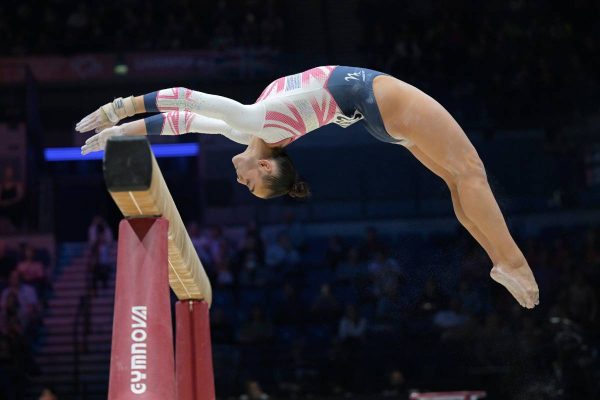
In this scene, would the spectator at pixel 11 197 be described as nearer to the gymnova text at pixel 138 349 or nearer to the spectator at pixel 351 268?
the spectator at pixel 351 268

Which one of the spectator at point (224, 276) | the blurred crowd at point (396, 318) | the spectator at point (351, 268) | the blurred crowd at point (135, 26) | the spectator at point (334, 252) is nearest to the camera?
the blurred crowd at point (396, 318)

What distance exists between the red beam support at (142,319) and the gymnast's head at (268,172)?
3.85ft

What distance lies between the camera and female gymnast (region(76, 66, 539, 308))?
4.46m

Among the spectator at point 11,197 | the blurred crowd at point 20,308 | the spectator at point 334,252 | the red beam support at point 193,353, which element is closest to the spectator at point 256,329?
the spectator at point 334,252

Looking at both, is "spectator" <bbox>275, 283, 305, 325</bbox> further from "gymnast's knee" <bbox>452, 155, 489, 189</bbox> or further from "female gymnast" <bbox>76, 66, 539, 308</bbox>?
"gymnast's knee" <bbox>452, 155, 489, 189</bbox>

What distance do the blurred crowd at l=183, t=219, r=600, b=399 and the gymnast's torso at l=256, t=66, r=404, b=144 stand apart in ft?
13.3

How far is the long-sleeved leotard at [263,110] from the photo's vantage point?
428 centimetres

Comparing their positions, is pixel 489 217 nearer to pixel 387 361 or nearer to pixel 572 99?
pixel 387 361

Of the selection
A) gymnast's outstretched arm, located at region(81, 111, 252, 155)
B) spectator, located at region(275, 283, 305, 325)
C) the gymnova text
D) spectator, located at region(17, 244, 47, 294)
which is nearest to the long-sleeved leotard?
gymnast's outstretched arm, located at region(81, 111, 252, 155)

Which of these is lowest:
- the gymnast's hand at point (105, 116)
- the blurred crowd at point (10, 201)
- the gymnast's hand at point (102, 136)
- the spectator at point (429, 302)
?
the spectator at point (429, 302)

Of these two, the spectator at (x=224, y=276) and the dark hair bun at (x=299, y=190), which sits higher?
the spectator at (x=224, y=276)

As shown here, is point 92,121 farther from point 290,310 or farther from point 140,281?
point 290,310

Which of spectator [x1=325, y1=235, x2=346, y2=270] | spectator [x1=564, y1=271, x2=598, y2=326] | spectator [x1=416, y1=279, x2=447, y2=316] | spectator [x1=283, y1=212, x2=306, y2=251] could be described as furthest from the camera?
spectator [x1=283, y1=212, x2=306, y2=251]

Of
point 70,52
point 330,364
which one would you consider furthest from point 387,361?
point 70,52
